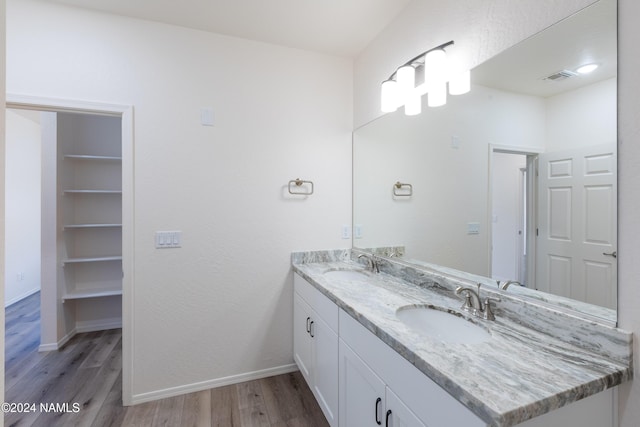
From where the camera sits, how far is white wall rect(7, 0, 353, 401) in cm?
186

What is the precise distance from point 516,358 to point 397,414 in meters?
0.45

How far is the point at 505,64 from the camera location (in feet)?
4.28

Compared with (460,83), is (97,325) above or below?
below

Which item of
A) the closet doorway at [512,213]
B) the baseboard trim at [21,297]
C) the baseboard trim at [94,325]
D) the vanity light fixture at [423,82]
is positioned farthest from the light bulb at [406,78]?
the baseboard trim at [21,297]

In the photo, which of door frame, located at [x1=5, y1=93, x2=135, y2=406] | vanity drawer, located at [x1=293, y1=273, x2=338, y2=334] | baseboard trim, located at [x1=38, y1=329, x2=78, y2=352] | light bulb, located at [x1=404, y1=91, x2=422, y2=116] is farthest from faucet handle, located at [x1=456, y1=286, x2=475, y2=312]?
baseboard trim, located at [x1=38, y1=329, x2=78, y2=352]

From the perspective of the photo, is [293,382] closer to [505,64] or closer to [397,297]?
[397,297]

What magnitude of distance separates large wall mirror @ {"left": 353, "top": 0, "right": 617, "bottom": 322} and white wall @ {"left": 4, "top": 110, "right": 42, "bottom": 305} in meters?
5.06

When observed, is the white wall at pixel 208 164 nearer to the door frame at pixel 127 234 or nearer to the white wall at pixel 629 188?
the door frame at pixel 127 234

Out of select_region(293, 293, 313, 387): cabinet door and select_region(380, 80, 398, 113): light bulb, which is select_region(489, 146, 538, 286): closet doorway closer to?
select_region(380, 80, 398, 113): light bulb

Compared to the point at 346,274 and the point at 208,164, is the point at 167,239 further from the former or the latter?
the point at 346,274

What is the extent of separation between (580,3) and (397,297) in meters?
1.40

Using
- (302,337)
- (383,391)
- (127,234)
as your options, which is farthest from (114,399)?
(383,391)

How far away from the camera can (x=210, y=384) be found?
83.7 inches

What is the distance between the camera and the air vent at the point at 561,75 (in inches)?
43.0
